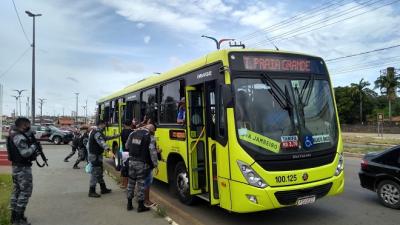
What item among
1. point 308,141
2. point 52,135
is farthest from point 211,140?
point 52,135

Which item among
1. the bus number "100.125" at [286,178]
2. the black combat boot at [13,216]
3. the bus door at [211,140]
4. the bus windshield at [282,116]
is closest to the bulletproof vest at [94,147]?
the black combat boot at [13,216]

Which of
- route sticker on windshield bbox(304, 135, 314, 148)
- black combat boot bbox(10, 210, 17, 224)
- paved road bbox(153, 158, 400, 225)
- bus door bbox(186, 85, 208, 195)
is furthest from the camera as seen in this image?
bus door bbox(186, 85, 208, 195)

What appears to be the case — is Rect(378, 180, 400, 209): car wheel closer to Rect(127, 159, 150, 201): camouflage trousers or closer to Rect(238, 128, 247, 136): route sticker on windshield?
Rect(238, 128, 247, 136): route sticker on windshield

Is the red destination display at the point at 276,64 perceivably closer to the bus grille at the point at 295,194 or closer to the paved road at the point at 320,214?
the bus grille at the point at 295,194

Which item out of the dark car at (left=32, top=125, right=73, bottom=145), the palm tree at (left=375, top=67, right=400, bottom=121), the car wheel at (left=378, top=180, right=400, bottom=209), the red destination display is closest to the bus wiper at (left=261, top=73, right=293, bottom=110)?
the red destination display

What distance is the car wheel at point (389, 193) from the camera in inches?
338

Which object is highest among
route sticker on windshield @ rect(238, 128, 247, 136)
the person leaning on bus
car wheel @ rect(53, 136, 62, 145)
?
the person leaning on bus

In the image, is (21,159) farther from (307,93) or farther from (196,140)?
(307,93)

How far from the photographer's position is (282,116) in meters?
7.21

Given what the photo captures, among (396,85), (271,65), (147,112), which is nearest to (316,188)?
(271,65)

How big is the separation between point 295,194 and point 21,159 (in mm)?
4683

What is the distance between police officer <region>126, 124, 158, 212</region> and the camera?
841cm

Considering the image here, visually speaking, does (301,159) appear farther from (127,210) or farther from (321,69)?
(127,210)

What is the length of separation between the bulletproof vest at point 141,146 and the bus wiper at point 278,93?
8.40ft
